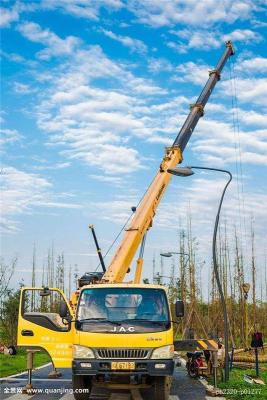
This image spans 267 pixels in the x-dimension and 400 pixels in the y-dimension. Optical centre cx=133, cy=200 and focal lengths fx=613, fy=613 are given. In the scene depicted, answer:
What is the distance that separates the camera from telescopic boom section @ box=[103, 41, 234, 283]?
1625 centimetres

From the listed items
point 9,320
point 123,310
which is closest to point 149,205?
point 123,310

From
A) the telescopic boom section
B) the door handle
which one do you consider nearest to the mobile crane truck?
the door handle

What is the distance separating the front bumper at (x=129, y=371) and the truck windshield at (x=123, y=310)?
55 centimetres

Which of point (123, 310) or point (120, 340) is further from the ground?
point (123, 310)

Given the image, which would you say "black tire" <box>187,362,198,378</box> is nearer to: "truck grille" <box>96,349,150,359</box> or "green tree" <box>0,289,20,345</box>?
"truck grille" <box>96,349,150,359</box>

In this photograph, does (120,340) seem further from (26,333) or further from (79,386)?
(26,333)

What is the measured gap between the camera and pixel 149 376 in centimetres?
1122

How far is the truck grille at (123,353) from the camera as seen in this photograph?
10867 millimetres

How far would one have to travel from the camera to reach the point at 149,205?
17969mm

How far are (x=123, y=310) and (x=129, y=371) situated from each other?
1.12 metres

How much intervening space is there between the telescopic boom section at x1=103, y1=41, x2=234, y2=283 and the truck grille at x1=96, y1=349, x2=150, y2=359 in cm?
464

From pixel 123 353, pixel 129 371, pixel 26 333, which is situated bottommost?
pixel 129 371

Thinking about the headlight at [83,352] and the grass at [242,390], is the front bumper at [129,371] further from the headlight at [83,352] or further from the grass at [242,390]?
the grass at [242,390]

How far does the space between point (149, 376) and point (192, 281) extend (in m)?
15.9
